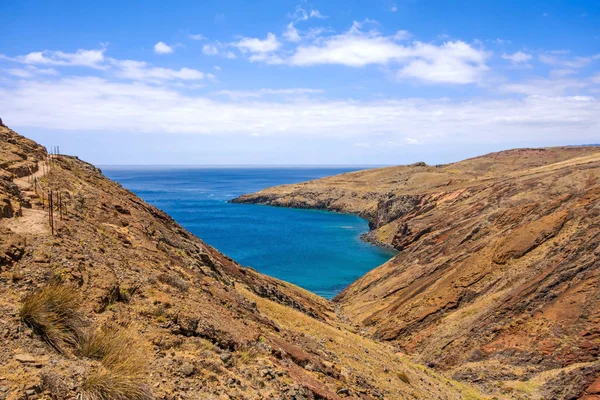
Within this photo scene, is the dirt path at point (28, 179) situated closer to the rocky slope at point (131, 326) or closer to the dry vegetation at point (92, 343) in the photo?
the rocky slope at point (131, 326)

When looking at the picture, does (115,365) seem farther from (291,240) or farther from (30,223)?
(291,240)

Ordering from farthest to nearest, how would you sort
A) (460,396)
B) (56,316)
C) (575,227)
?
(575,227)
(460,396)
(56,316)

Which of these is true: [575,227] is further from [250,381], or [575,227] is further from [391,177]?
[391,177]

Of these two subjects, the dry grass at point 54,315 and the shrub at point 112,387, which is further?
the dry grass at point 54,315

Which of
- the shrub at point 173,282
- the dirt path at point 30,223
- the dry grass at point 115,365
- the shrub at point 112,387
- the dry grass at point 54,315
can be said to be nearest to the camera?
the shrub at point 112,387

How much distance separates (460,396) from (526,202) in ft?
117

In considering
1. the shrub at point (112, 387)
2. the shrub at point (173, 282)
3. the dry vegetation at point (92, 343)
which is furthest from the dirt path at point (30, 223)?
the shrub at point (112, 387)

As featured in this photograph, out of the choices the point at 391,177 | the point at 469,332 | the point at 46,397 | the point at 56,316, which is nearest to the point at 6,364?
the point at 46,397

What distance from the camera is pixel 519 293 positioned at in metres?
36.1

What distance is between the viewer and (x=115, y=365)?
10.6 metres

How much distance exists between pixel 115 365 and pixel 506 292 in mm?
35781

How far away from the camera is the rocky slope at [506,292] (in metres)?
30.0

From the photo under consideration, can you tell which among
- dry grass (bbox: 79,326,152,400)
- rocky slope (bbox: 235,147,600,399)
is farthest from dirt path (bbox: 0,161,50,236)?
rocky slope (bbox: 235,147,600,399)

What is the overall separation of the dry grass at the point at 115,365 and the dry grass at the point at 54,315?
0.51 metres
